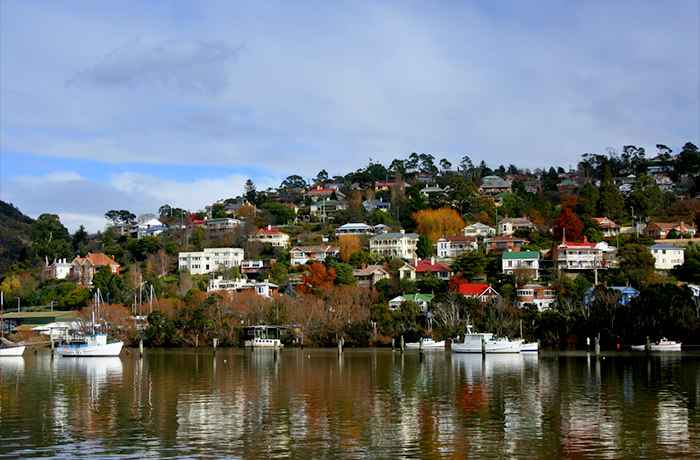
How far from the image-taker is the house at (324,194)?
169125 millimetres

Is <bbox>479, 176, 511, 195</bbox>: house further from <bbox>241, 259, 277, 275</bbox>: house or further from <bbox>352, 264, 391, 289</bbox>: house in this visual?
<bbox>352, 264, 391, 289</bbox>: house

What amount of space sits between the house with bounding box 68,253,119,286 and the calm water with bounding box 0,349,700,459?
61.2 meters

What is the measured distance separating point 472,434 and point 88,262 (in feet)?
352

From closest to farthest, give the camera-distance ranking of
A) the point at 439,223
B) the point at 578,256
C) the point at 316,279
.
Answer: the point at 316,279 < the point at 578,256 < the point at 439,223

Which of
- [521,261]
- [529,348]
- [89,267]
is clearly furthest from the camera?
[89,267]

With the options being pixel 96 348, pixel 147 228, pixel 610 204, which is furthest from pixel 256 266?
pixel 610 204

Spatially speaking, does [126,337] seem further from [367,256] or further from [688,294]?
[688,294]

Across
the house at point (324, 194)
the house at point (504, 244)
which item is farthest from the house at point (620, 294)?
the house at point (324, 194)

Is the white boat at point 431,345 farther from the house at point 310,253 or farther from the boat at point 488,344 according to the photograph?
the house at point 310,253

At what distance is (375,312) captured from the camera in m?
83.9

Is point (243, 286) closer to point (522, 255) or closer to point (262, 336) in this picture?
point (262, 336)

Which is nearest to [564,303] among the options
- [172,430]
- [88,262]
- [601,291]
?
[601,291]

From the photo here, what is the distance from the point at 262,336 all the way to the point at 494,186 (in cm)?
9457

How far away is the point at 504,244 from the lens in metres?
113
